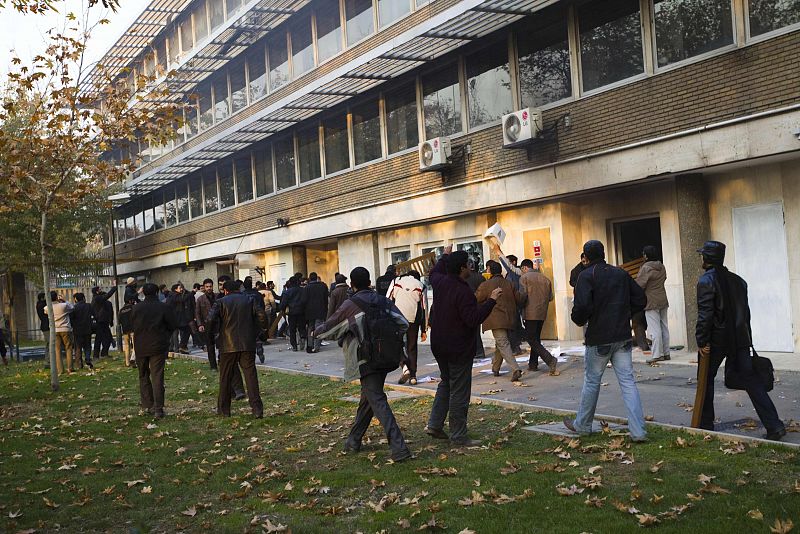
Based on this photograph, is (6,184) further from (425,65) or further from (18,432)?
(425,65)

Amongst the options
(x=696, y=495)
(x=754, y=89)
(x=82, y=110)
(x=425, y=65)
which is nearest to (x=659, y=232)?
(x=754, y=89)

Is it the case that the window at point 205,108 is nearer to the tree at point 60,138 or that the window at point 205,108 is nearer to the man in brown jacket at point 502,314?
the tree at point 60,138

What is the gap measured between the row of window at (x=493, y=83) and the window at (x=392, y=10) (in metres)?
1.75

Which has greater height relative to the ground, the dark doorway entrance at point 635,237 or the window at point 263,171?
the window at point 263,171

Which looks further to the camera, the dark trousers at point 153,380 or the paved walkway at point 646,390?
the dark trousers at point 153,380

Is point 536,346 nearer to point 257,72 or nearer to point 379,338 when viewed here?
point 379,338

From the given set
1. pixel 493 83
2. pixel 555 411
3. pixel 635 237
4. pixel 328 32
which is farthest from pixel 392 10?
pixel 555 411

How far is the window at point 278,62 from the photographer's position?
28.7 m

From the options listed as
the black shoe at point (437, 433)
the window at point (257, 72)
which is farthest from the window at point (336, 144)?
the black shoe at point (437, 433)

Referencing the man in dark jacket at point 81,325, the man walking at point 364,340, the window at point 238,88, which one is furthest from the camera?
the window at point 238,88

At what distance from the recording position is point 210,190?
35.9m

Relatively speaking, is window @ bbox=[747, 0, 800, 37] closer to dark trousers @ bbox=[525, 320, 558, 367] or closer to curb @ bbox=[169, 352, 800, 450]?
dark trousers @ bbox=[525, 320, 558, 367]

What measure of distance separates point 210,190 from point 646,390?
90.9 ft

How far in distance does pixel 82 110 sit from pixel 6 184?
8.67ft
